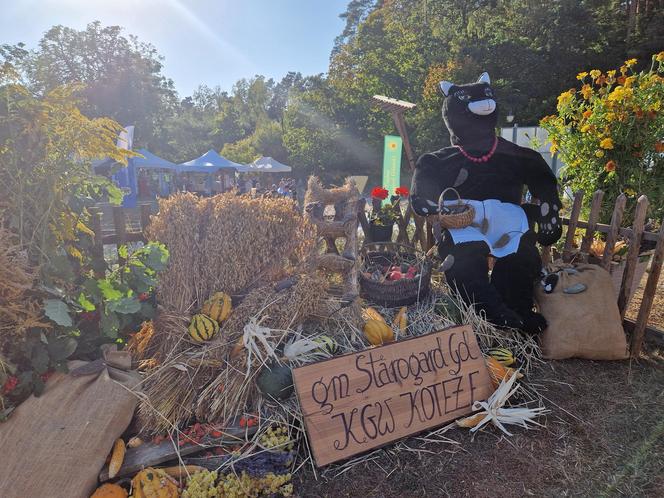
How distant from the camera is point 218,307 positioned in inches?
101

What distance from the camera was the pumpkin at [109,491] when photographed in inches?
73.6

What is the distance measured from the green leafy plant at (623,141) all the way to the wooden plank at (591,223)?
0.45 m

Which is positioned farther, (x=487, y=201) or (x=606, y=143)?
(x=606, y=143)

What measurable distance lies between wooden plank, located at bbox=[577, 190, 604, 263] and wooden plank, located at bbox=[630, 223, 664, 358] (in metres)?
0.51

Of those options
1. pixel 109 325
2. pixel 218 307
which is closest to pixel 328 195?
pixel 218 307

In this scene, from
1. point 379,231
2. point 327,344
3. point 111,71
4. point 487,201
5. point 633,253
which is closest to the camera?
point 327,344

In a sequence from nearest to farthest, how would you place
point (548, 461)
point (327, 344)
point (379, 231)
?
point (548, 461)
point (327, 344)
point (379, 231)

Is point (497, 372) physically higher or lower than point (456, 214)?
lower

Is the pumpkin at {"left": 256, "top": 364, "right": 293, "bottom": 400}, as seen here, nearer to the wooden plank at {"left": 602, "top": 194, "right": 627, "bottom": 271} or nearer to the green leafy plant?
the wooden plank at {"left": 602, "top": 194, "right": 627, "bottom": 271}

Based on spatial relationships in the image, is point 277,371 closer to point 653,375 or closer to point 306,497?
point 306,497

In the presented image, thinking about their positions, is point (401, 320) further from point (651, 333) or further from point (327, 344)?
point (651, 333)

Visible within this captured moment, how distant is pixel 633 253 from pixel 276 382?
2828 mm

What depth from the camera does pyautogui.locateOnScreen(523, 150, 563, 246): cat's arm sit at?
3.41 m

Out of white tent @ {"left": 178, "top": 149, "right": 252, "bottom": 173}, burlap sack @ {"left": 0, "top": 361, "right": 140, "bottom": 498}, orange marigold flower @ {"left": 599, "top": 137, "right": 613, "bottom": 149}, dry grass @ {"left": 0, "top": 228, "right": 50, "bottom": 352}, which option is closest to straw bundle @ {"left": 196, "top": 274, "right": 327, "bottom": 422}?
burlap sack @ {"left": 0, "top": 361, "right": 140, "bottom": 498}
